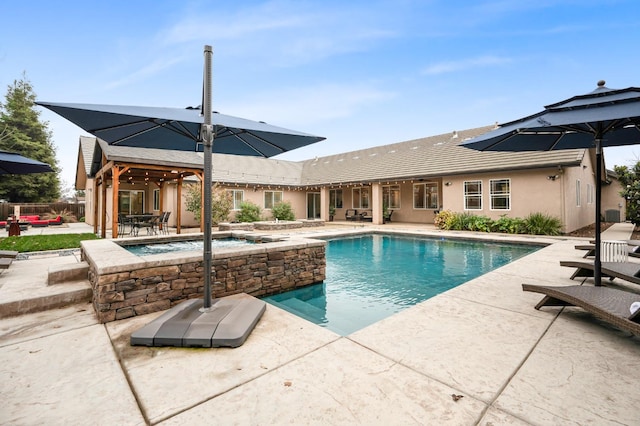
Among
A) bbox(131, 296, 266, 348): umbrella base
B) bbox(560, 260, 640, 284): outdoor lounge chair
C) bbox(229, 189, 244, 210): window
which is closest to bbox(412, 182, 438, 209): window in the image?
bbox(229, 189, 244, 210): window

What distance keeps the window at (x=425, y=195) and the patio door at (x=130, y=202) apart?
17.4 metres

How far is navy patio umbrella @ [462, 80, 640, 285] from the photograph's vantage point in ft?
9.87

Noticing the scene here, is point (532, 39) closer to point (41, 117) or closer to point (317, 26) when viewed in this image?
point (317, 26)

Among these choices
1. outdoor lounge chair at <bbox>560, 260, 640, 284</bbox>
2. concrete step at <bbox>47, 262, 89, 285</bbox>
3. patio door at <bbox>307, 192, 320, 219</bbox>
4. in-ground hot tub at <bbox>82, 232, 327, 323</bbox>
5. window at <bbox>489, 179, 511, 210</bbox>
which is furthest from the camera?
patio door at <bbox>307, 192, 320, 219</bbox>

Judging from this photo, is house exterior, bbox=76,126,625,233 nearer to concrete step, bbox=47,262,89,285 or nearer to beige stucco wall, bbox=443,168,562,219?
beige stucco wall, bbox=443,168,562,219

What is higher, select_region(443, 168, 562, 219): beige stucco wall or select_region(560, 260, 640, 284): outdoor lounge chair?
select_region(443, 168, 562, 219): beige stucco wall

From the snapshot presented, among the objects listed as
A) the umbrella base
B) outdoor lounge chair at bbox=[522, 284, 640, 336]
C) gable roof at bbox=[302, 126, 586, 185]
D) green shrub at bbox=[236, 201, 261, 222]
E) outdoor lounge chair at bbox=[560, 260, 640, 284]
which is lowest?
the umbrella base

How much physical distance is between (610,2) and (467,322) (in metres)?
13.3

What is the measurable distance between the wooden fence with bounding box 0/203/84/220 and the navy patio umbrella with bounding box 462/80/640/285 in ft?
80.1

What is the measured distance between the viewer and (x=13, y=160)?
591cm

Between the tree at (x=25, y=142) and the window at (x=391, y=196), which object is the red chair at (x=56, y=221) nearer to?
the tree at (x=25, y=142)

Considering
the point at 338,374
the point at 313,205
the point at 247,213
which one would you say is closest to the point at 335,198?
the point at 313,205

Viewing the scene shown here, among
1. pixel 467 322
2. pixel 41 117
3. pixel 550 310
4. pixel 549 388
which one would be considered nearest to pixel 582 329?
pixel 550 310

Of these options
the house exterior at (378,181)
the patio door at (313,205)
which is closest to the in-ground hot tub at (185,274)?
the house exterior at (378,181)
